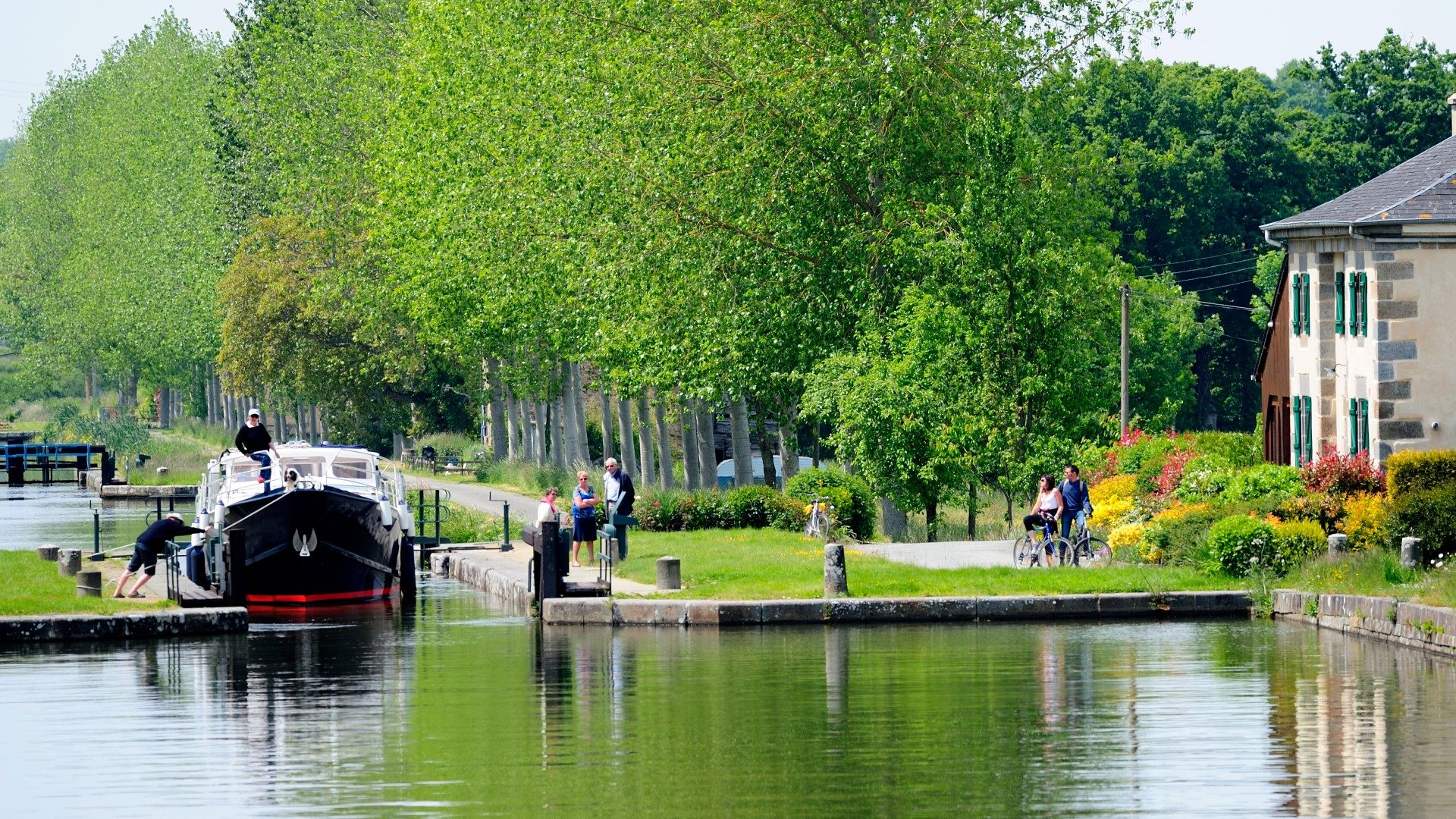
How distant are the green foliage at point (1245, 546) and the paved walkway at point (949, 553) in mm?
3962

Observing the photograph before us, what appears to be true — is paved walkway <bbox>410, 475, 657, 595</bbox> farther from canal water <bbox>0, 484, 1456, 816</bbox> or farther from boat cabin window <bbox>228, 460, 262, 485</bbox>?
boat cabin window <bbox>228, 460, 262, 485</bbox>

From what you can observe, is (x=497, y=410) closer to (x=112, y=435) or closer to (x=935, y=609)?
(x=112, y=435)

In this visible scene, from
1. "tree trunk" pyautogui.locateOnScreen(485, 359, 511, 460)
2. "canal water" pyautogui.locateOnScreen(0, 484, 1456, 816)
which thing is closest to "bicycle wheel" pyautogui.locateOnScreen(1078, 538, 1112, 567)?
"canal water" pyautogui.locateOnScreen(0, 484, 1456, 816)

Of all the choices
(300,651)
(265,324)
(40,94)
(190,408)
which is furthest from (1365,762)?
(40,94)

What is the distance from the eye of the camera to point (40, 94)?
150m

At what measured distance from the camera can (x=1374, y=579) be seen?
2864 centimetres

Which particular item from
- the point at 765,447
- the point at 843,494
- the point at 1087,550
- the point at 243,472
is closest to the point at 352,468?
the point at 243,472

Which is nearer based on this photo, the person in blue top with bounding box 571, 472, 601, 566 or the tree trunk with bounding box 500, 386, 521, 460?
the person in blue top with bounding box 571, 472, 601, 566

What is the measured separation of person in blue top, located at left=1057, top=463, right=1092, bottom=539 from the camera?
109 feet

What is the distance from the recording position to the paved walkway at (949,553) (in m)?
34.4

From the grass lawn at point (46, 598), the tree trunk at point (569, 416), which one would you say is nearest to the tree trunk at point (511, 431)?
the tree trunk at point (569, 416)

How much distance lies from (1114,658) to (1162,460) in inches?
600

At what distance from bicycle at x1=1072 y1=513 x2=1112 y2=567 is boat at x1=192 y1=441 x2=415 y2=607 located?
11.6m

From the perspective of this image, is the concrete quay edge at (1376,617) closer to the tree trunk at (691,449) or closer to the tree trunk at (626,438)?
the tree trunk at (691,449)
